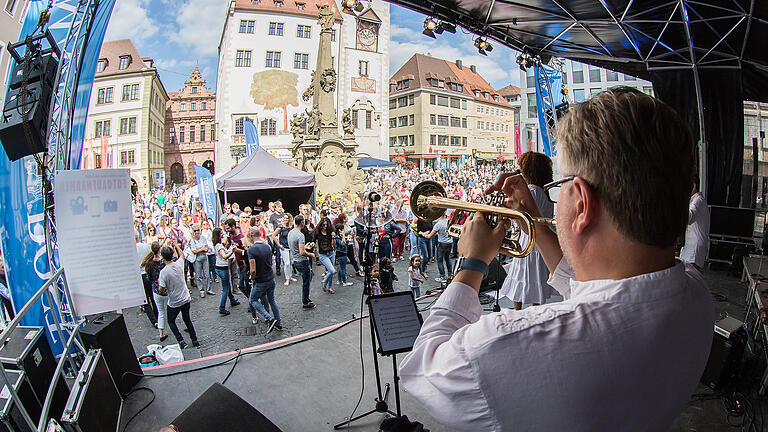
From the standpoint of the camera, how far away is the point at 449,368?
74cm

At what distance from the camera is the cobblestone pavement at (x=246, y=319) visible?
5.47 metres

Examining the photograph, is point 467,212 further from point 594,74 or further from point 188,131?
point 594,74

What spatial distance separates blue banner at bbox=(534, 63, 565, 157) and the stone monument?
830cm

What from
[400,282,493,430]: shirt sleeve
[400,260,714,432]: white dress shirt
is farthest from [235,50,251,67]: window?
[400,260,714,432]: white dress shirt

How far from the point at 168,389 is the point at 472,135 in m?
24.8

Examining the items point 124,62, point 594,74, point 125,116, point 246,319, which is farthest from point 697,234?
point 594,74

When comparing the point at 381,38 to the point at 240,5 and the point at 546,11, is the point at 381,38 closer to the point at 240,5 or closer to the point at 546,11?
the point at 240,5

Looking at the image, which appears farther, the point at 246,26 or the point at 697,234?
the point at 246,26

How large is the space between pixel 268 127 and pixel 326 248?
22.5 meters

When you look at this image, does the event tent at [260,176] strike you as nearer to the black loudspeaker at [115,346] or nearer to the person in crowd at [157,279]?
the person in crowd at [157,279]

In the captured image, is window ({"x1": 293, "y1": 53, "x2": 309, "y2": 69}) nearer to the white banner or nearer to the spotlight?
the spotlight

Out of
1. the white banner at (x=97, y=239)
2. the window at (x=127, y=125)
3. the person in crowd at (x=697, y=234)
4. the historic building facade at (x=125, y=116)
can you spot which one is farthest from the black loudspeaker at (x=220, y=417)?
the window at (x=127, y=125)

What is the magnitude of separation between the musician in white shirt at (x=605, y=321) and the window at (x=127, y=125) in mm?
19782

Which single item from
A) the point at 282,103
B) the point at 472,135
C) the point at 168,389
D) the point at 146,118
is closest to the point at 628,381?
the point at 168,389
